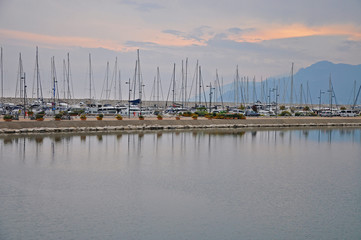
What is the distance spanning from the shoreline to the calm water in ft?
30.2

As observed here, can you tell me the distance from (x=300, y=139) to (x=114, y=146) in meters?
26.1

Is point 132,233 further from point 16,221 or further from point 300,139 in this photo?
point 300,139

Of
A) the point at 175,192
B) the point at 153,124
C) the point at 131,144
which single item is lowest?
the point at 175,192

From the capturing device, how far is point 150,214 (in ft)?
61.1

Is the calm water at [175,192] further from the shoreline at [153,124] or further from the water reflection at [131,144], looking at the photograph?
the shoreline at [153,124]

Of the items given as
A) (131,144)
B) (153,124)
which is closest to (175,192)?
(131,144)

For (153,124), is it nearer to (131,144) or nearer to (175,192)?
(131,144)

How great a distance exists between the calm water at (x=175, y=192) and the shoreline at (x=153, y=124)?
9208 mm

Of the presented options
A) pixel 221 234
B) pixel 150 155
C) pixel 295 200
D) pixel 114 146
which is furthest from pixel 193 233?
pixel 114 146

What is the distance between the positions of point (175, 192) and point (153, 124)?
3818 centimetres

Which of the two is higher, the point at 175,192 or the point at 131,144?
the point at 131,144

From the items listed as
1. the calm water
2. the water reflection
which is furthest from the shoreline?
the calm water

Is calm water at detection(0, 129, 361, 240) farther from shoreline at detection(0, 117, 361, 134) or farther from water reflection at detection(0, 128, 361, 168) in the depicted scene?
shoreline at detection(0, 117, 361, 134)

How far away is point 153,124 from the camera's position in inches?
2377
